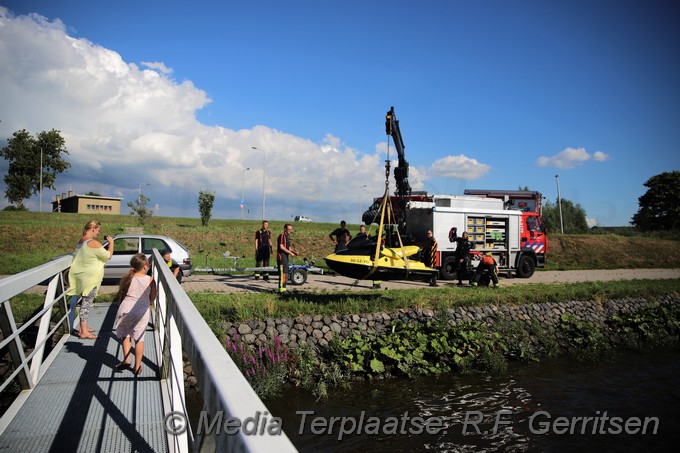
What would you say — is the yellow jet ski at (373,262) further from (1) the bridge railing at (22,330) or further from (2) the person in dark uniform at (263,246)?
(1) the bridge railing at (22,330)

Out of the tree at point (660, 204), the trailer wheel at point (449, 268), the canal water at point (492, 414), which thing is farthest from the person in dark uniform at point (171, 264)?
the tree at point (660, 204)

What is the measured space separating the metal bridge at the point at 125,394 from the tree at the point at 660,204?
6982 cm

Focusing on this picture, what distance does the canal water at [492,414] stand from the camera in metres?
7.52

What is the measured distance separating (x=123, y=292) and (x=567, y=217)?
2653 inches

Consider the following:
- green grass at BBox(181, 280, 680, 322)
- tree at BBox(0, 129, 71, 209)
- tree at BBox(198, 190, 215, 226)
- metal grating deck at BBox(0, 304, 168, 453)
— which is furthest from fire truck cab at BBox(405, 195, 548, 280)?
tree at BBox(0, 129, 71, 209)

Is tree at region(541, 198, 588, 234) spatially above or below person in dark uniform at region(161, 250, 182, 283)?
above

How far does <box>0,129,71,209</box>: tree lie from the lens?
209 ft

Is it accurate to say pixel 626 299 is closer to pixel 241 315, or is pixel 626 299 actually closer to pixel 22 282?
pixel 241 315

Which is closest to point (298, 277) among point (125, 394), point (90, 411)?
point (125, 394)

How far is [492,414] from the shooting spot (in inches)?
338

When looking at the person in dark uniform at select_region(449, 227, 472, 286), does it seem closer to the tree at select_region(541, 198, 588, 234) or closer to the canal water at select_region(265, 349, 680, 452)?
the canal water at select_region(265, 349, 680, 452)

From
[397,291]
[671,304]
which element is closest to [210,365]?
[397,291]

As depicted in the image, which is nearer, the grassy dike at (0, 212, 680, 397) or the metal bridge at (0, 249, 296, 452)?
the metal bridge at (0, 249, 296, 452)

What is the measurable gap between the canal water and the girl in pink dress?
3109 mm
